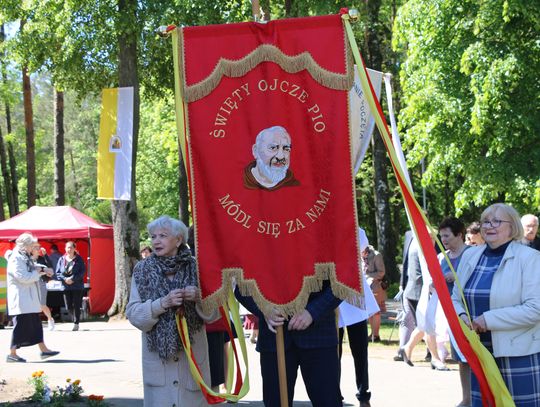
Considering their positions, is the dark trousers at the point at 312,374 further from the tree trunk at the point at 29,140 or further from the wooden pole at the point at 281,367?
the tree trunk at the point at 29,140

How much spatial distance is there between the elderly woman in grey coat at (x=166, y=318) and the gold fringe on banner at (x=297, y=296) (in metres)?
0.23

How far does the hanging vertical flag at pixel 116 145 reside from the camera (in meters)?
19.6

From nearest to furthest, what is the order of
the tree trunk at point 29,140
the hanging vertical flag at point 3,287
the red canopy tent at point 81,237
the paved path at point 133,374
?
1. the paved path at point 133,374
2. the hanging vertical flag at point 3,287
3. the red canopy tent at point 81,237
4. the tree trunk at point 29,140

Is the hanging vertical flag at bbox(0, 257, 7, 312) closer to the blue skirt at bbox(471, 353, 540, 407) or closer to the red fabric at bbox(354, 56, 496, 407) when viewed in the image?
the red fabric at bbox(354, 56, 496, 407)

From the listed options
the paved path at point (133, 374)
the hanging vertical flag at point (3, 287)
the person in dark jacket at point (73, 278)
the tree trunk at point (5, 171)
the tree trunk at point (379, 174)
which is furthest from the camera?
the tree trunk at point (5, 171)

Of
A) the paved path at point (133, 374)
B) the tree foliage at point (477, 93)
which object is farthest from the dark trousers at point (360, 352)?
the tree foliage at point (477, 93)

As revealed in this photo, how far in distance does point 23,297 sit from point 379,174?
50.0ft

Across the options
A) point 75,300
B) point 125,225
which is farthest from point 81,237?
point 75,300

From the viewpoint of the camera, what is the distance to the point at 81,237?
23000mm

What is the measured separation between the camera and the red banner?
5.80 meters

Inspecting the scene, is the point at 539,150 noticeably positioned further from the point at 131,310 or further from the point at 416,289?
the point at 131,310

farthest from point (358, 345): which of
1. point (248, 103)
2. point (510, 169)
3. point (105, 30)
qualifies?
point (105, 30)

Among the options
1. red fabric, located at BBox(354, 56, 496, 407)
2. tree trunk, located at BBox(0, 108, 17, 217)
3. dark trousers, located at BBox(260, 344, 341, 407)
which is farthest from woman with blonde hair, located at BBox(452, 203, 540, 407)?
tree trunk, located at BBox(0, 108, 17, 217)

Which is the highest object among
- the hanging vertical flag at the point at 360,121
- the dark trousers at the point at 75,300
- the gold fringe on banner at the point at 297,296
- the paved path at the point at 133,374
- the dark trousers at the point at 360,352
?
the hanging vertical flag at the point at 360,121
